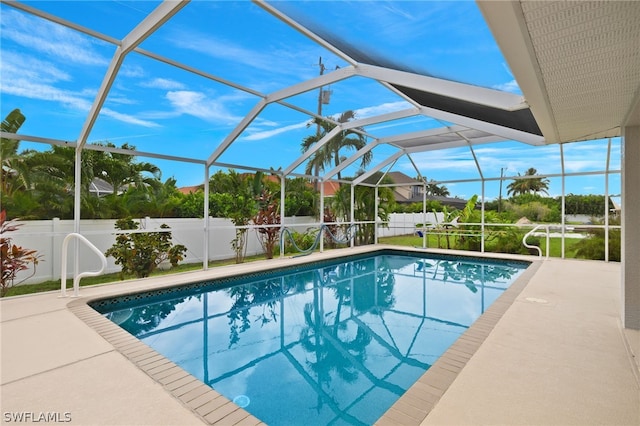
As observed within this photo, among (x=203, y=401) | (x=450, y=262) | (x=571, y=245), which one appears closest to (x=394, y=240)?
(x=450, y=262)

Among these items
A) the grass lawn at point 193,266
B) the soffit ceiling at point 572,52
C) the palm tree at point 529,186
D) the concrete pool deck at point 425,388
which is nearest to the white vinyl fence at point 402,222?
the grass lawn at point 193,266

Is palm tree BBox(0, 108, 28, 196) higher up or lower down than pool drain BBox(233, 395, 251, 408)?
higher up

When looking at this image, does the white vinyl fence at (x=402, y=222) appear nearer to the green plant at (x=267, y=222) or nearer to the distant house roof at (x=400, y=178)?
the distant house roof at (x=400, y=178)

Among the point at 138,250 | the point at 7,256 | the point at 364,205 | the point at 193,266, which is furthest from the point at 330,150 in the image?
the point at 7,256

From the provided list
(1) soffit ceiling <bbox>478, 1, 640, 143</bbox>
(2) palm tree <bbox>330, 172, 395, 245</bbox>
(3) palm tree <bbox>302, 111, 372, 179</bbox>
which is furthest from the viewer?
(2) palm tree <bbox>330, 172, 395, 245</bbox>

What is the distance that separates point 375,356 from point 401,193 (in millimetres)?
12800

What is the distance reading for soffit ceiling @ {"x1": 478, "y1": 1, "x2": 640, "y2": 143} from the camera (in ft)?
5.98

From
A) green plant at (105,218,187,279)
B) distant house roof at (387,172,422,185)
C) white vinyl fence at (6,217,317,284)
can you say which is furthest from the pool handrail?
green plant at (105,218,187,279)

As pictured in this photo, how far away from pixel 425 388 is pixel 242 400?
1.68 metres

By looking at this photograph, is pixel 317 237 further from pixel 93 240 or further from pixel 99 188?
pixel 99 188

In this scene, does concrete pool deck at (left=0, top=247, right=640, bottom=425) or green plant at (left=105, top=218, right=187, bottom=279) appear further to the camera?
green plant at (left=105, top=218, right=187, bottom=279)

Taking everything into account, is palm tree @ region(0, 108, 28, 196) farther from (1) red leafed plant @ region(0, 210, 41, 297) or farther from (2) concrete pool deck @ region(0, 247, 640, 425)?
(2) concrete pool deck @ region(0, 247, 640, 425)

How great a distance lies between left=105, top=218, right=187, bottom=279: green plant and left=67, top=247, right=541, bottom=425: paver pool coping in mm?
3039

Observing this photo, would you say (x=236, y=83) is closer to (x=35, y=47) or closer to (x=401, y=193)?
(x=35, y=47)
